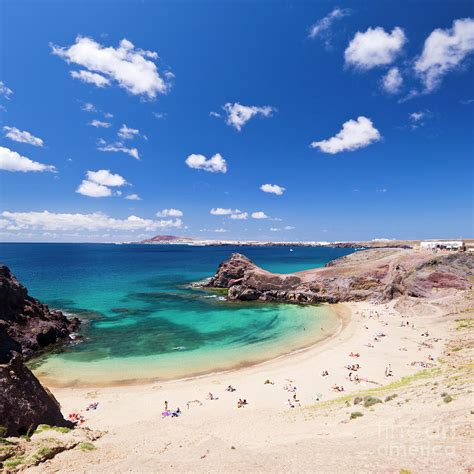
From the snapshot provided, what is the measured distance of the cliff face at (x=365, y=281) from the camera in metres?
53.9

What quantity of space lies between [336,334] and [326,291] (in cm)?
2242

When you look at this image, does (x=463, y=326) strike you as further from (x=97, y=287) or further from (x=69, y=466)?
(x=97, y=287)

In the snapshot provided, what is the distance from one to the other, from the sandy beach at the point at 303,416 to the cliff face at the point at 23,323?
39.3 feet

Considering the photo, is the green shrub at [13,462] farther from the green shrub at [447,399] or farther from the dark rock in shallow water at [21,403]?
the green shrub at [447,399]

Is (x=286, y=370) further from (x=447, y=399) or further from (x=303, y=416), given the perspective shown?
(x=447, y=399)

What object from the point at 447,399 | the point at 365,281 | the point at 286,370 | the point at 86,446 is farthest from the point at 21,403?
the point at 365,281

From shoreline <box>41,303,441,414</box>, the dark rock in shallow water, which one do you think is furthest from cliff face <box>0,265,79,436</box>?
shoreline <box>41,303,441,414</box>

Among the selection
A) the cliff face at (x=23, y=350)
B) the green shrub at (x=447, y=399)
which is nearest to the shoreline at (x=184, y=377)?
the cliff face at (x=23, y=350)

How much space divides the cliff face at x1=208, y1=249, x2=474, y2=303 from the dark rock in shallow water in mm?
48735

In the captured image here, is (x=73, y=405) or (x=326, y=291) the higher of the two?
(x=326, y=291)

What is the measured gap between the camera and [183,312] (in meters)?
53.5

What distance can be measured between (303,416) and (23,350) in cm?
3287

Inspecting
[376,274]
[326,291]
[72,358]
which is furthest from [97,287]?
[376,274]

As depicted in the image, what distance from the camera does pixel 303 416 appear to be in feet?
59.7
